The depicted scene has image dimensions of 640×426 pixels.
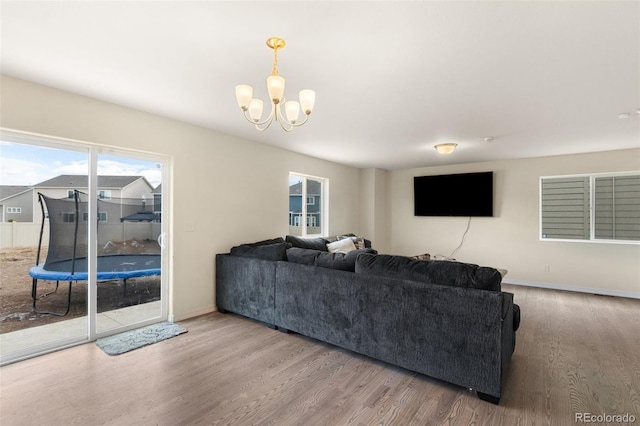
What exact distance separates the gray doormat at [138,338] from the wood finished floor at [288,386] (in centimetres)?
9

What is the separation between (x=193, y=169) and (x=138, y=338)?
1.86 metres

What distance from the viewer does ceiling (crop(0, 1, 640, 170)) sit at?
160 centimetres

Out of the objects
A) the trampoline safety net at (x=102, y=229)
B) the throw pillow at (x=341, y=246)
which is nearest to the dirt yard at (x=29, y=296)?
the trampoline safety net at (x=102, y=229)

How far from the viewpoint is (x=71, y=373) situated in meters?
2.29

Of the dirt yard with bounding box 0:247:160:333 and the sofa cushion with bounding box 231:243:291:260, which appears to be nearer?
the dirt yard with bounding box 0:247:160:333

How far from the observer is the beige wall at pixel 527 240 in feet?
15.2

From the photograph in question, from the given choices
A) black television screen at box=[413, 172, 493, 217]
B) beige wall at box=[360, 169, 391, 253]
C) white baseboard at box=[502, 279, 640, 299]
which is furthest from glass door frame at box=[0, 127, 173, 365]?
white baseboard at box=[502, 279, 640, 299]

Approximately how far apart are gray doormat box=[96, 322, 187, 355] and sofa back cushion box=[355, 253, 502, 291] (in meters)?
2.04

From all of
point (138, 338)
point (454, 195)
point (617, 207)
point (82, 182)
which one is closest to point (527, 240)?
point (617, 207)

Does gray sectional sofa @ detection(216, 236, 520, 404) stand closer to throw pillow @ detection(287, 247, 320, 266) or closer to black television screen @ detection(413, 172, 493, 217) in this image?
throw pillow @ detection(287, 247, 320, 266)

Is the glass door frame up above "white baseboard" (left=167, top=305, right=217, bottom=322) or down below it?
above

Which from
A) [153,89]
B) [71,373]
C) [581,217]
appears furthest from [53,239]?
[581,217]

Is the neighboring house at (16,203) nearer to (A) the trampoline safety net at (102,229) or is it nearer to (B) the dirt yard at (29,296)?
(A) the trampoline safety net at (102,229)

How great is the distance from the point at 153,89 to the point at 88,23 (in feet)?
2.83
